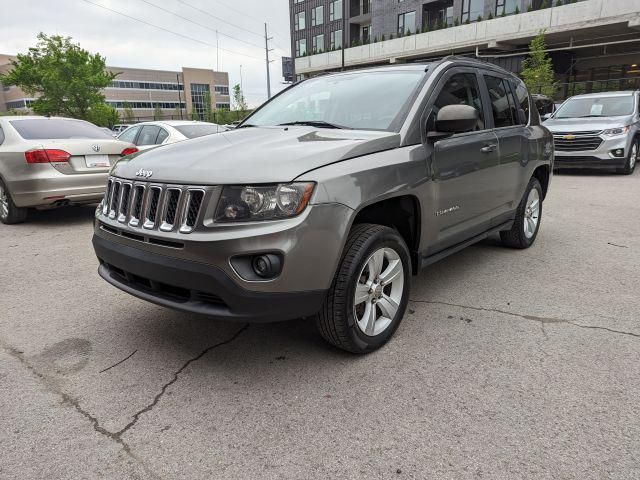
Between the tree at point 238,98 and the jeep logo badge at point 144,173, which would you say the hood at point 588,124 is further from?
the tree at point 238,98

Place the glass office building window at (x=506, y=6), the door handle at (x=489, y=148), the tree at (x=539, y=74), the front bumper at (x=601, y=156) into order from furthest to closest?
the glass office building window at (x=506, y=6)
the tree at (x=539, y=74)
the front bumper at (x=601, y=156)
the door handle at (x=489, y=148)

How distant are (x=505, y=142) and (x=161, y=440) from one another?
3652mm

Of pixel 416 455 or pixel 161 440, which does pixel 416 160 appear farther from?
pixel 161 440

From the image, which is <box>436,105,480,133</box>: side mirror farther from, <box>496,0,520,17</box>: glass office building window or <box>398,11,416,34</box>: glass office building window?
<box>398,11,416,34</box>: glass office building window

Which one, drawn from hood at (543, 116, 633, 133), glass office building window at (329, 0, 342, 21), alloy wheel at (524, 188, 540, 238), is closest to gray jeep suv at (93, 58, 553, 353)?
alloy wheel at (524, 188, 540, 238)

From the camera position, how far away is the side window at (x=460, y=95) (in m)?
3.44

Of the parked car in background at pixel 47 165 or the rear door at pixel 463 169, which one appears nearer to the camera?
the rear door at pixel 463 169

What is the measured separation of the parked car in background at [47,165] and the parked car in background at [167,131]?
1634mm

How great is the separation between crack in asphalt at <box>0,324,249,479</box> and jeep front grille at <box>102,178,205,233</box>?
0.88 meters

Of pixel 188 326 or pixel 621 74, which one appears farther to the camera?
pixel 621 74

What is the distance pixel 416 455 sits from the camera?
82.4 inches

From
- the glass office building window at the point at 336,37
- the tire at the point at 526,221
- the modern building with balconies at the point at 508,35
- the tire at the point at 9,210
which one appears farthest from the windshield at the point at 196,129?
the glass office building window at the point at 336,37

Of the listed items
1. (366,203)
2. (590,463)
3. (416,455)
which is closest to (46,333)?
(366,203)

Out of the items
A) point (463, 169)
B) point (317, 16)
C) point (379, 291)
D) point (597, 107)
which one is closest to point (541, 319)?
point (463, 169)
